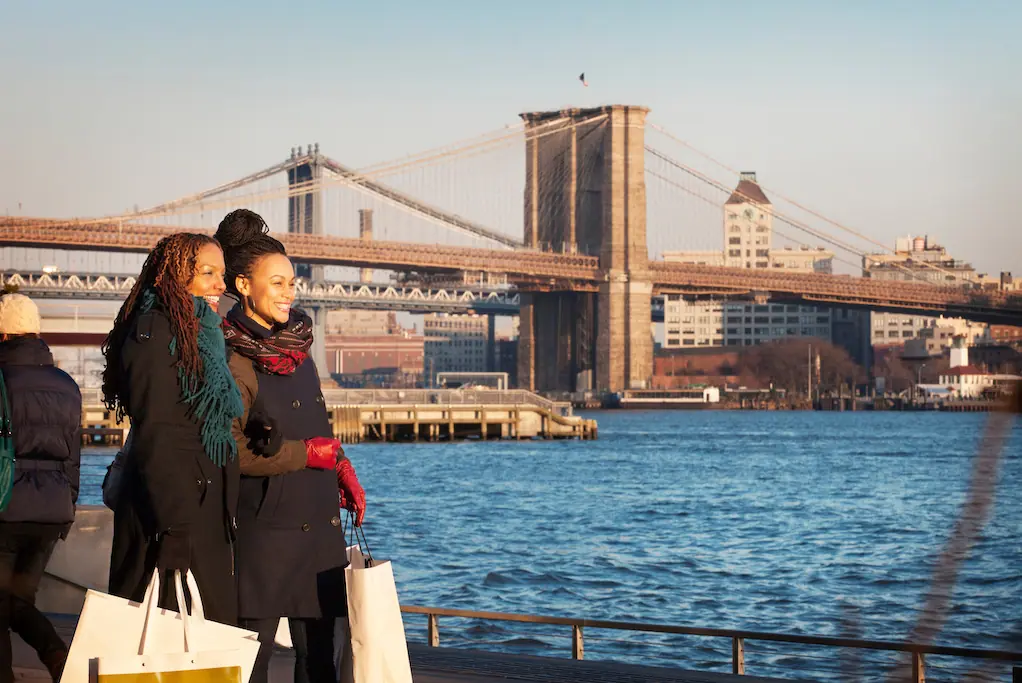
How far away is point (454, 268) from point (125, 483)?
60.4 meters

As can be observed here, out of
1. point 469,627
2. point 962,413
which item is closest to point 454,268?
point 962,413

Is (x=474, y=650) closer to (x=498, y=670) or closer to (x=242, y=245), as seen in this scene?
(x=498, y=670)

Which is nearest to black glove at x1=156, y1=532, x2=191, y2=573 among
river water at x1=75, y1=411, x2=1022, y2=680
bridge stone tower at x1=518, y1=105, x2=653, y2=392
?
river water at x1=75, y1=411, x2=1022, y2=680

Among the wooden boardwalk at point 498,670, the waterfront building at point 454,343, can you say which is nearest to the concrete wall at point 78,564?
the wooden boardwalk at point 498,670

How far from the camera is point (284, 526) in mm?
3350

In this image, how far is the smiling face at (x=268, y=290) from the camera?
3.46m

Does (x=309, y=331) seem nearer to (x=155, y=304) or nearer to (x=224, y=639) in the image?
(x=155, y=304)

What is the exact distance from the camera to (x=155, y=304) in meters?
3.26

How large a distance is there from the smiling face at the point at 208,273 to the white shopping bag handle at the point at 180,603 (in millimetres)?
592

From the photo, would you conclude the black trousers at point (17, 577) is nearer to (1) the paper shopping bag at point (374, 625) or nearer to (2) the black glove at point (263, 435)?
(2) the black glove at point (263, 435)

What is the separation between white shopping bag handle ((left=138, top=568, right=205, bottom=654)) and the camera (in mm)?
2928

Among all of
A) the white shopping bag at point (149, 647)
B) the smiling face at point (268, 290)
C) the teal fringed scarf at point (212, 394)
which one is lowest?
the white shopping bag at point (149, 647)

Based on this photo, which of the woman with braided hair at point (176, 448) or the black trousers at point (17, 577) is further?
the black trousers at point (17, 577)

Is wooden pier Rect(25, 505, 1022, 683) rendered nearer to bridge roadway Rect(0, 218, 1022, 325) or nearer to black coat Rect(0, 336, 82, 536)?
black coat Rect(0, 336, 82, 536)
